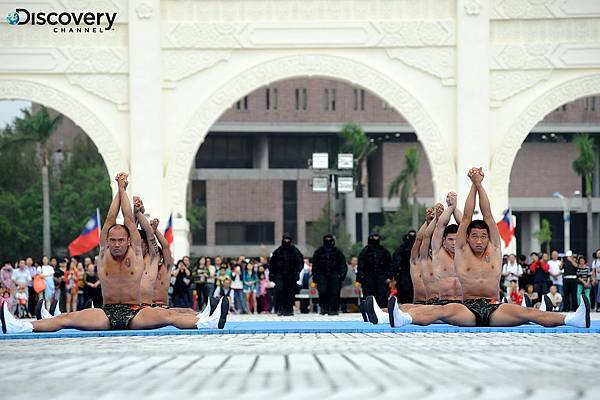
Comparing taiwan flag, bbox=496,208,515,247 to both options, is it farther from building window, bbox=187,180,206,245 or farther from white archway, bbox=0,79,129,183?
building window, bbox=187,180,206,245

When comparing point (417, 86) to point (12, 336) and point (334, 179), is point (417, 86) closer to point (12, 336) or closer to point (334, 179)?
point (334, 179)

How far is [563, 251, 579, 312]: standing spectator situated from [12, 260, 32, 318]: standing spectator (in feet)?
31.3

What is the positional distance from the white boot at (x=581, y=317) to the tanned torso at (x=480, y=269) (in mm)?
749

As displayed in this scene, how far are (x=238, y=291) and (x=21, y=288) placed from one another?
401 centimetres

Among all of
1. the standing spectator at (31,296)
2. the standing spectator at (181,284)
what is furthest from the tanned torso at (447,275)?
the standing spectator at (31,296)

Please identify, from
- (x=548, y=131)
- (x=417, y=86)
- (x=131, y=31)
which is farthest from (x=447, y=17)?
(x=548, y=131)

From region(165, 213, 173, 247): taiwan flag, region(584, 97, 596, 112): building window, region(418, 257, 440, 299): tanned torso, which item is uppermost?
region(584, 97, 596, 112): building window

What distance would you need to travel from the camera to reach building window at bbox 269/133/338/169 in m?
65.9

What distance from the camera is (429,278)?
44.9ft

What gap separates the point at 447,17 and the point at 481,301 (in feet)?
44.3

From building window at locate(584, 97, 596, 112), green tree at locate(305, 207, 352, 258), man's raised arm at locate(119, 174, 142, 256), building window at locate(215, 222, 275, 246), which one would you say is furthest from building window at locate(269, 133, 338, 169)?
man's raised arm at locate(119, 174, 142, 256)

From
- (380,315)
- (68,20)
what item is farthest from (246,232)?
(380,315)

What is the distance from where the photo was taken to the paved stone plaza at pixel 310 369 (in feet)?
16.4

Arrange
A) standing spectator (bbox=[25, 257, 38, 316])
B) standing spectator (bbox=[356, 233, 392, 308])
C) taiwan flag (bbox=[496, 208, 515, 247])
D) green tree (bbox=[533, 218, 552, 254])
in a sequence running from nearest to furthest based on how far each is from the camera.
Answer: standing spectator (bbox=[356, 233, 392, 308]) < taiwan flag (bbox=[496, 208, 515, 247]) < standing spectator (bbox=[25, 257, 38, 316]) < green tree (bbox=[533, 218, 552, 254])
